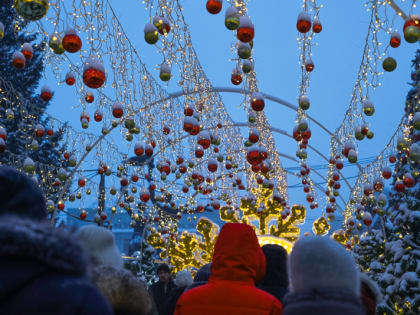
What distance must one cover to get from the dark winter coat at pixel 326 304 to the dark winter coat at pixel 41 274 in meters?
0.98

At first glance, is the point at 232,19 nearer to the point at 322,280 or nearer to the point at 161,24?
the point at 161,24

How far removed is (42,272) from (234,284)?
1.64 m

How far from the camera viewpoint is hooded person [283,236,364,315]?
2113mm

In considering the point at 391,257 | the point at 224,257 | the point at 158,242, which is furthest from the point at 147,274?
the point at 224,257

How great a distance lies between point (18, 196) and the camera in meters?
1.55

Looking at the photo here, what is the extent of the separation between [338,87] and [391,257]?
141 m

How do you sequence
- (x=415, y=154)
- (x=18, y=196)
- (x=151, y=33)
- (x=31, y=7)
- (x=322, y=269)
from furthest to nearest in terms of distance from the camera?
(x=415, y=154) → (x=151, y=33) → (x=31, y=7) → (x=322, y=269) → (x=18, y=196)

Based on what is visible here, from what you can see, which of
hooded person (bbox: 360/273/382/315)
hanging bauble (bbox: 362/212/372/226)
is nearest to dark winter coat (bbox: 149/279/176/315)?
hooded person (bbox: 360/273/382/315)

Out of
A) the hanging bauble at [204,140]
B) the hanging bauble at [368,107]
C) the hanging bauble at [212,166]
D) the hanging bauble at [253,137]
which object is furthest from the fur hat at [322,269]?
the hanging bauble at [212,166]

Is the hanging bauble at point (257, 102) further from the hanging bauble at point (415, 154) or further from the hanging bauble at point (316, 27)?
the hanging bauble at point (415, 154)

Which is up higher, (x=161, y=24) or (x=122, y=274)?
(x=161, y=24)

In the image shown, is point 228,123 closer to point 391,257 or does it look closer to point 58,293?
point 391,257

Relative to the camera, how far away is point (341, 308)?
6.88ft

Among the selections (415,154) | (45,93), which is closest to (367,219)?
(415,154)
